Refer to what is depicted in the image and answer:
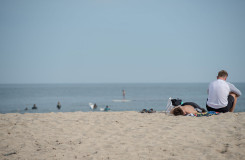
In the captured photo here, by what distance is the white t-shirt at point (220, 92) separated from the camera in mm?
7910

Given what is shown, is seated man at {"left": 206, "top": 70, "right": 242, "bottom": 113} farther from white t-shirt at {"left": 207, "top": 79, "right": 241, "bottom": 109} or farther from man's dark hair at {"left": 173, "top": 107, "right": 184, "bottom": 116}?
man's dark hair at {"left": 173, "top": 107, "right": 184, "bottom": 116}

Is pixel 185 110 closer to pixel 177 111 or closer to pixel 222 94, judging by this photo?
pixel 177 111

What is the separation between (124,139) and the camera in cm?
586

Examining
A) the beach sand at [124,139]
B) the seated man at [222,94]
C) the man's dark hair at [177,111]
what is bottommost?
the beach sand at [124,139]

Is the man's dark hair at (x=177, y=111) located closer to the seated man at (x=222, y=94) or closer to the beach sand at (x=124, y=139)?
the beach sand at (x=124, y=139)

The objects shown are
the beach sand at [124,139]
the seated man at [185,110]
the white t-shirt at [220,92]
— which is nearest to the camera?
the beach sand at [124,139]

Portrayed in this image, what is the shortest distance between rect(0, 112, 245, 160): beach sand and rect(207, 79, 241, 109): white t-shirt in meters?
0.56

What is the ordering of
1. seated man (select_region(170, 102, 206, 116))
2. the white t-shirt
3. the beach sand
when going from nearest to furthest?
the beach sand, the white t-shirt, seated man (select_region(170, 102, 206, 116))

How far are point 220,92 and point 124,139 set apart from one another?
4.21 meters

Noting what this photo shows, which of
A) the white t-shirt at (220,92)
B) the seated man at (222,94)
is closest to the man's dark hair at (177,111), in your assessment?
the seated man at (222,94)

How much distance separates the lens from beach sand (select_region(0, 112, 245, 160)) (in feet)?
15.7

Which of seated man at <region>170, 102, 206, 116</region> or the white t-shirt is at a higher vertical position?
the white t-shirt

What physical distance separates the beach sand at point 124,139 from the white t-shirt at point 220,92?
0.56 m

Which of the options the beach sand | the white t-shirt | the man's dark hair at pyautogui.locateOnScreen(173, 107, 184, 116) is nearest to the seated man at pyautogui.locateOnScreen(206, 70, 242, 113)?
the white t-shirt
